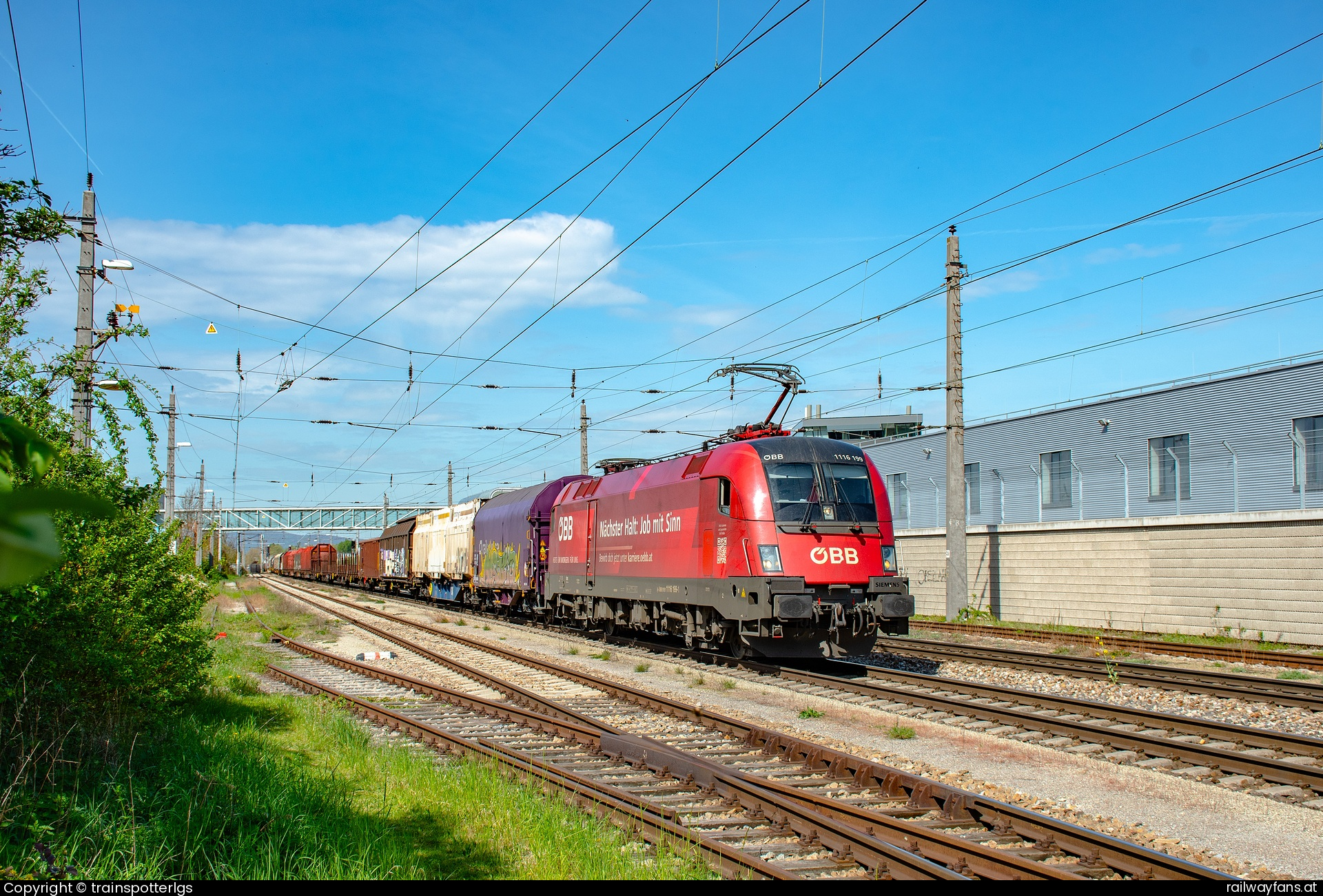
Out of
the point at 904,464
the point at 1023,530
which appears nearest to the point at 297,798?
the point at 1023,530

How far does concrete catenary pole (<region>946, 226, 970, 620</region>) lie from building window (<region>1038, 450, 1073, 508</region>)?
11348 millimetres

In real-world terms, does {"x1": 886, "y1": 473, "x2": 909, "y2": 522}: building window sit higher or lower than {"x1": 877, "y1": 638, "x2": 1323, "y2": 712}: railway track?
higher

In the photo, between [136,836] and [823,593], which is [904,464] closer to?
[823,593]

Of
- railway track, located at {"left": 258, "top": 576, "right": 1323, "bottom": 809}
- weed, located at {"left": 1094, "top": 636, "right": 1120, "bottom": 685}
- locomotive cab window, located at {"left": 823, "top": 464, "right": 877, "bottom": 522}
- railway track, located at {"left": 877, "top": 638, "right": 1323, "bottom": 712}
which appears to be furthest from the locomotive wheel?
weed, located at {"left": 1094, "top": 636, "right": 1120, "bottom": 685}

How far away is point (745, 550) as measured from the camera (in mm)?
14727

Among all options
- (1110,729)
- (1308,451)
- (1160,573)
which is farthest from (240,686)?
(1308,451)

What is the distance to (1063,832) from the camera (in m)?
6.45

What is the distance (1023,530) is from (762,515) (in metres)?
15.3

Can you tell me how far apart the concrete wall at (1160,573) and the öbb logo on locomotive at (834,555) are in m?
11.3

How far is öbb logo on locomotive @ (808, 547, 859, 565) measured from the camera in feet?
48.0

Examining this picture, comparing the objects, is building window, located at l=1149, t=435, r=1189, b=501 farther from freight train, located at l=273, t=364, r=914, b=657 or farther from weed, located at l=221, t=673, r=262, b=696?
weed, located at l=221, t=673, r=262, b=696

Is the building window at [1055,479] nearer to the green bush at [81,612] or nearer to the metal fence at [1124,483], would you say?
the metal fence at [1124,483]

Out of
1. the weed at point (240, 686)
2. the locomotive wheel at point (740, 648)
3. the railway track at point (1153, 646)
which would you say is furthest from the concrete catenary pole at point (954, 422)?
the weed at point (240, 686)

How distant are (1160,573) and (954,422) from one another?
6.28 meters
